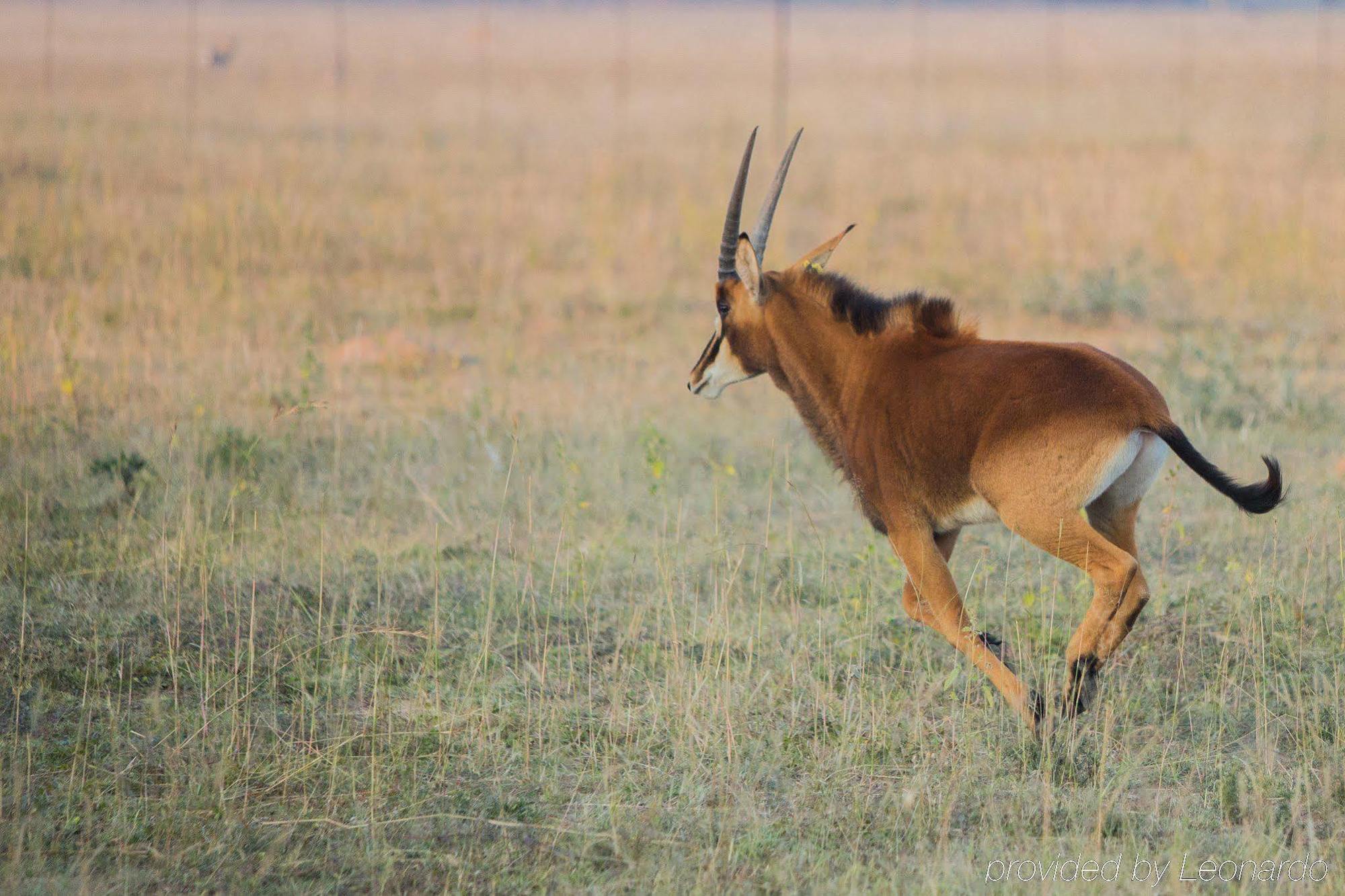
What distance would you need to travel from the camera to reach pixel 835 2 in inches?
4200

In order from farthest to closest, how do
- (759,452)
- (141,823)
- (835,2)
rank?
(835,2), (759,452), (141,823)

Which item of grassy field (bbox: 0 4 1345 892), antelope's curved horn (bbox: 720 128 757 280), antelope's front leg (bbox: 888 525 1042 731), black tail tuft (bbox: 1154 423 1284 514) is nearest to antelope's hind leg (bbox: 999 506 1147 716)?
antelope's front leg (bbox: 888 525 1042 731)

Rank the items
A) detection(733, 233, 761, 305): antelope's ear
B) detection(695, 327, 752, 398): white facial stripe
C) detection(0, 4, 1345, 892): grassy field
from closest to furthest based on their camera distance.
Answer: detection(0, 4, 1345, 892): grassy field
detection(733, 233, 761, 305): antelope's ear
detection(695, 327, 752, 398): white facial stripe

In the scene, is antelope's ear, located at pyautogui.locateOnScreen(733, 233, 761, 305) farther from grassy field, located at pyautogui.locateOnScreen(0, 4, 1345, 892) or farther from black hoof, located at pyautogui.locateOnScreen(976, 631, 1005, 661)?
black hoof, located at pyautogui.locateOnScreen(976, 631, 1005, 661)

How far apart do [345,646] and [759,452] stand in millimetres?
4091

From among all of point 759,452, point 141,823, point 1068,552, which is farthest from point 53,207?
point 1068,552

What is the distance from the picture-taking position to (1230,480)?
522 centimetres

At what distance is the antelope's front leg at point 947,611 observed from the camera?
521 cm

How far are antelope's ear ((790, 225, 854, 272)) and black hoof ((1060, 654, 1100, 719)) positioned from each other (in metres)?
2.03

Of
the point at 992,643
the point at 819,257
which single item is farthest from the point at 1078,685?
the point at 819,257

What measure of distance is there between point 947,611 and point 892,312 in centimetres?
129

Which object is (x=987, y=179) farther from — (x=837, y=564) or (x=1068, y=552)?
(x=1068, y=552)

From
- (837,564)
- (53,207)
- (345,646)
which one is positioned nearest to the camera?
(345,646)

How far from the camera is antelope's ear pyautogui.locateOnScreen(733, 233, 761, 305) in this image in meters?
5.94
